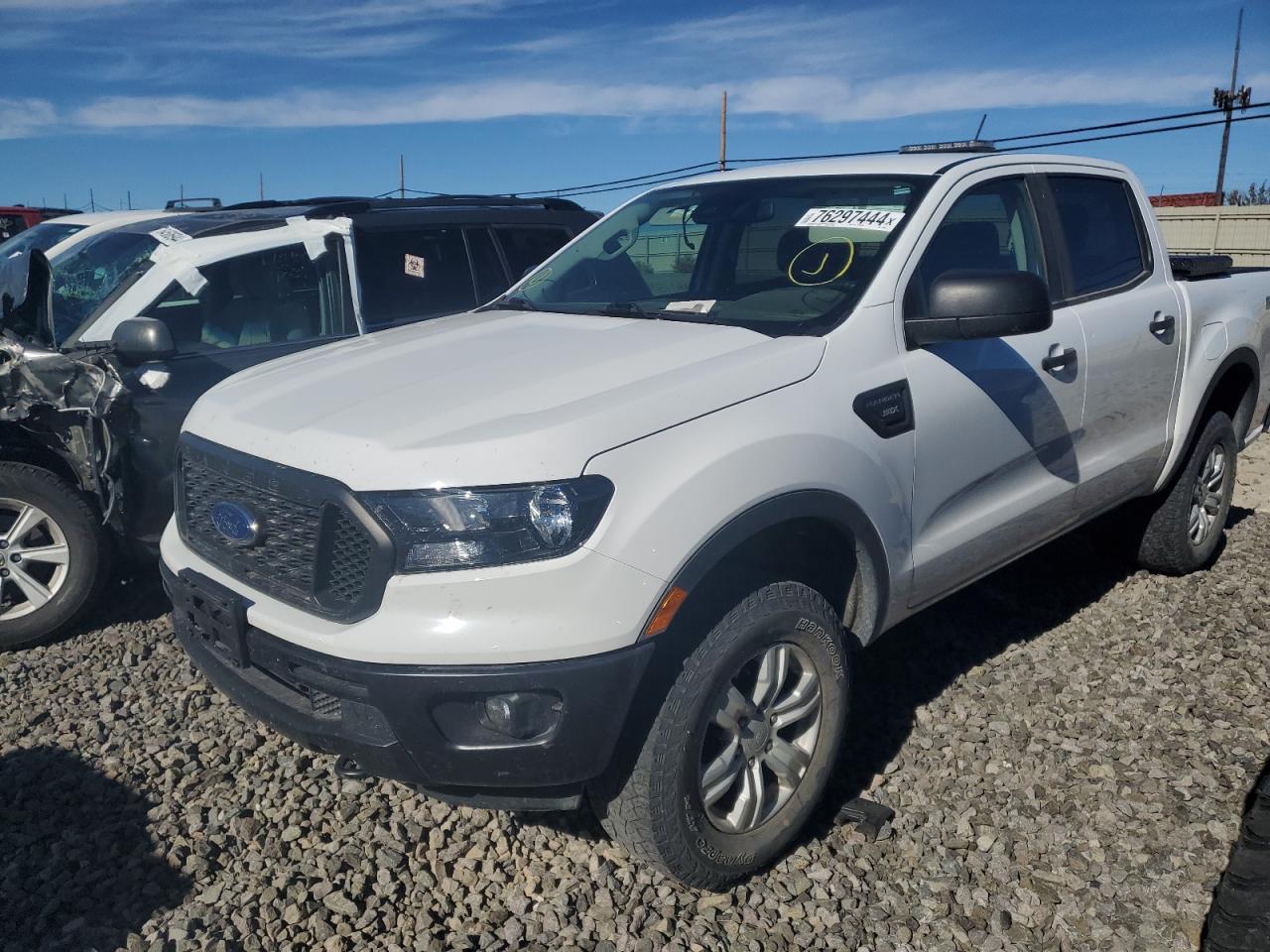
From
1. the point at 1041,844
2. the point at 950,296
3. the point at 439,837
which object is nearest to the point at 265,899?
the point at 439,837

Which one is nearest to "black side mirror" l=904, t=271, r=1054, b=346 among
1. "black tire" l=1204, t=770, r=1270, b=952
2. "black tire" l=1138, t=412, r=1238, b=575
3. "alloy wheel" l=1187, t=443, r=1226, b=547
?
"black tire" l=1204, t=770, r=1270, b=952

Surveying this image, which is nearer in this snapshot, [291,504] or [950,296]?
[291,504]

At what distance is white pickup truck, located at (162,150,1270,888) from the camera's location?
2342 mm

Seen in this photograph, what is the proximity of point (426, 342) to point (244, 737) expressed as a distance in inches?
61.2

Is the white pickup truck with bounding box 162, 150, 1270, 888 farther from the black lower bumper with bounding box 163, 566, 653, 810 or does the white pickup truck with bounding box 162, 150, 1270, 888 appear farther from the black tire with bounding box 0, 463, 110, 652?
the black tire with bounding box 0, 463, 110, 652

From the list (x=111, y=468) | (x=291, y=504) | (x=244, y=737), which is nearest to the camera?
(x=291, y=504)

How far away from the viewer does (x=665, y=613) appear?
2.42 meters

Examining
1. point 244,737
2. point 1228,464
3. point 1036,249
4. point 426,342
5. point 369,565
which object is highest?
point 1036,249

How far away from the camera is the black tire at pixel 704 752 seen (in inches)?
100.0

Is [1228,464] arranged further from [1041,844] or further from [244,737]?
[244,737]

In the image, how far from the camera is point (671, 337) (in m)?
3.08

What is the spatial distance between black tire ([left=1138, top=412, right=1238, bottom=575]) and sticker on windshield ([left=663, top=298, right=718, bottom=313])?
2705 mm

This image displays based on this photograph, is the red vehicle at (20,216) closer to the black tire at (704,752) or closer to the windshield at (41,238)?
the windshield at (41,238)

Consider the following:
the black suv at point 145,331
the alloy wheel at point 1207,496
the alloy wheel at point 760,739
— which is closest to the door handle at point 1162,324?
the alloy wheel at point 1207,496
